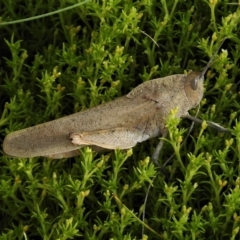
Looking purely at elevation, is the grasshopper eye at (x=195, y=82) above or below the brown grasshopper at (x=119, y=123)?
above

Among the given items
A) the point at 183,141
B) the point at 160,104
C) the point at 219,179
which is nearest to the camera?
the point at 219,179

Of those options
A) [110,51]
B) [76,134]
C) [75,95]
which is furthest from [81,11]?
[76,134]

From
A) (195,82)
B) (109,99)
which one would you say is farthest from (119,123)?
(195,82)

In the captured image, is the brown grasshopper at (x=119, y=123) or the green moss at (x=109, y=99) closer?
the green moss at (x=109, y=99)

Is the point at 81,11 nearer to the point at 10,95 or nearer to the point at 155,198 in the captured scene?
the point at 10,95

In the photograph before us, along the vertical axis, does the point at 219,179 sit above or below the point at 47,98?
below
